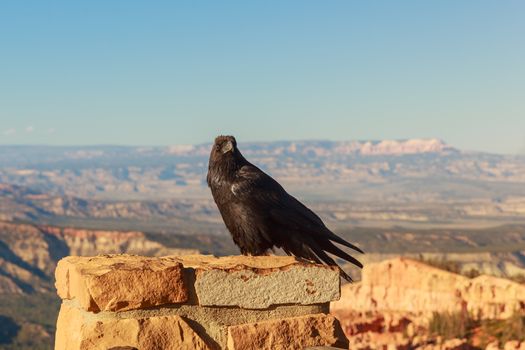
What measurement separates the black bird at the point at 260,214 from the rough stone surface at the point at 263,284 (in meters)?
1.20

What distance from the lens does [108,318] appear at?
13.4 ft

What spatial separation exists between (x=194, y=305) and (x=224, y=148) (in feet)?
6.77

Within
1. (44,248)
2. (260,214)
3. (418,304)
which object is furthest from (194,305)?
(44,248)

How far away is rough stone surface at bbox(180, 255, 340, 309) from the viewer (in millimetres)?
4277

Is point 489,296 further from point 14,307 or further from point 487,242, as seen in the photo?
point 487,242

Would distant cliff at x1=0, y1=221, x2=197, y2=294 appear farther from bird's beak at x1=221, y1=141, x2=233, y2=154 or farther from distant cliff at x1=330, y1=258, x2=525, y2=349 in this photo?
bird's beak at x1=221, y1=141, x2=233, y2=154

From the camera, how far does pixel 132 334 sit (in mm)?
4035

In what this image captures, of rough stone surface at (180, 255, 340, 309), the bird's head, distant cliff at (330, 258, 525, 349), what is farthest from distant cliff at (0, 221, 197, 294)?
rough stone surface at (180, 255, 340, 309)

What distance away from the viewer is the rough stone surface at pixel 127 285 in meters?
4.03

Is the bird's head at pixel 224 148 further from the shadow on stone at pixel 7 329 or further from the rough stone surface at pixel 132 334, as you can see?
the shadow on stone at pixel 7 329

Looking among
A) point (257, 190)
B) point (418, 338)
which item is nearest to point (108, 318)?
point (257, 190)

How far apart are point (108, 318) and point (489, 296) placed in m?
30.8

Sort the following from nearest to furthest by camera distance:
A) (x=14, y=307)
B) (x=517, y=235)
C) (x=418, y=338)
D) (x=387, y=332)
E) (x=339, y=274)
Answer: (x=339, y=274) → (x=418, y=338) → (x=387, y=332) → (x=14, y=307) → (x=517, y=235)

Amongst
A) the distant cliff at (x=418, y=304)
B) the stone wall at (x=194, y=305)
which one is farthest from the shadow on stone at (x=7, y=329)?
the stone wall at (x=194, y=305)
